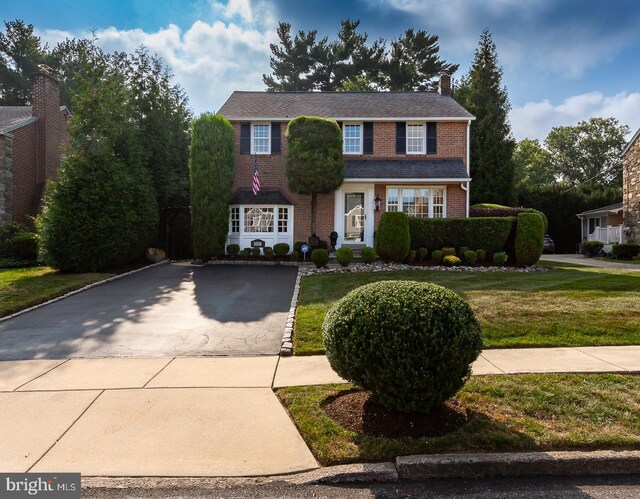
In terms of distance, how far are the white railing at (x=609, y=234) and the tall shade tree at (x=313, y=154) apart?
1765 centimetres

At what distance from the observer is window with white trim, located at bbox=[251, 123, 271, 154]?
60.5 ft

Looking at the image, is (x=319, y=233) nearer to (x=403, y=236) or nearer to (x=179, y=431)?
(x=403, y=236)

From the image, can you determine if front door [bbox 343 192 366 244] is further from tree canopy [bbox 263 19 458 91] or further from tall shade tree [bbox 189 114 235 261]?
tree canopy [bbox 263 19 458 91]

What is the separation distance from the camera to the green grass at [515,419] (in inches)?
132

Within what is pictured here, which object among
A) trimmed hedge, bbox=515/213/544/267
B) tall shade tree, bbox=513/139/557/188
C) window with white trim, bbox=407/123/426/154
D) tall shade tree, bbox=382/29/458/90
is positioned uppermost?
tall shade tree, bbox=382/29/458/90

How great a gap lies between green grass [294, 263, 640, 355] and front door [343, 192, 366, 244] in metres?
6.02

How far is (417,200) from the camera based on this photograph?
1781 cm

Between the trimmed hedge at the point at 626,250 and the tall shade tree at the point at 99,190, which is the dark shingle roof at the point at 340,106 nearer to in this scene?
the tall shade tree at the point at 99,190

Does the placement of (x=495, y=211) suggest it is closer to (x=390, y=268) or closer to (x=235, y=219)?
(x=390, y=268)

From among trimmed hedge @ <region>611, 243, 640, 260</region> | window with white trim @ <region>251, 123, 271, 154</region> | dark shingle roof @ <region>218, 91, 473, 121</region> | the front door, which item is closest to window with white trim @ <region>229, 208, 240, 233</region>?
window with white trim @ <region>251, 123, 271, 154</region>

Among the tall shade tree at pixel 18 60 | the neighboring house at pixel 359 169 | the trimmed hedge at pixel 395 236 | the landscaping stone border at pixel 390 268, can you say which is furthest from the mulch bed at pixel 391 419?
the tall shade tree at pixel 18 60

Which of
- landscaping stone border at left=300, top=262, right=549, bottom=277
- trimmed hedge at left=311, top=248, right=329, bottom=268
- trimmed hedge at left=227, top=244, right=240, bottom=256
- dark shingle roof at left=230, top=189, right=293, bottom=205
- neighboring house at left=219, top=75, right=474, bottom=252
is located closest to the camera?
landscaping stone border at left=300, top=262, right=549, bottom=277

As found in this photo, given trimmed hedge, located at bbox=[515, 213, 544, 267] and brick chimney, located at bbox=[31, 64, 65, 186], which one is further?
brick chimney, located at bbox=[31, 64, 65, 186]

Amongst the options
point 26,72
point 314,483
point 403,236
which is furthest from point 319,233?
point 26,72
